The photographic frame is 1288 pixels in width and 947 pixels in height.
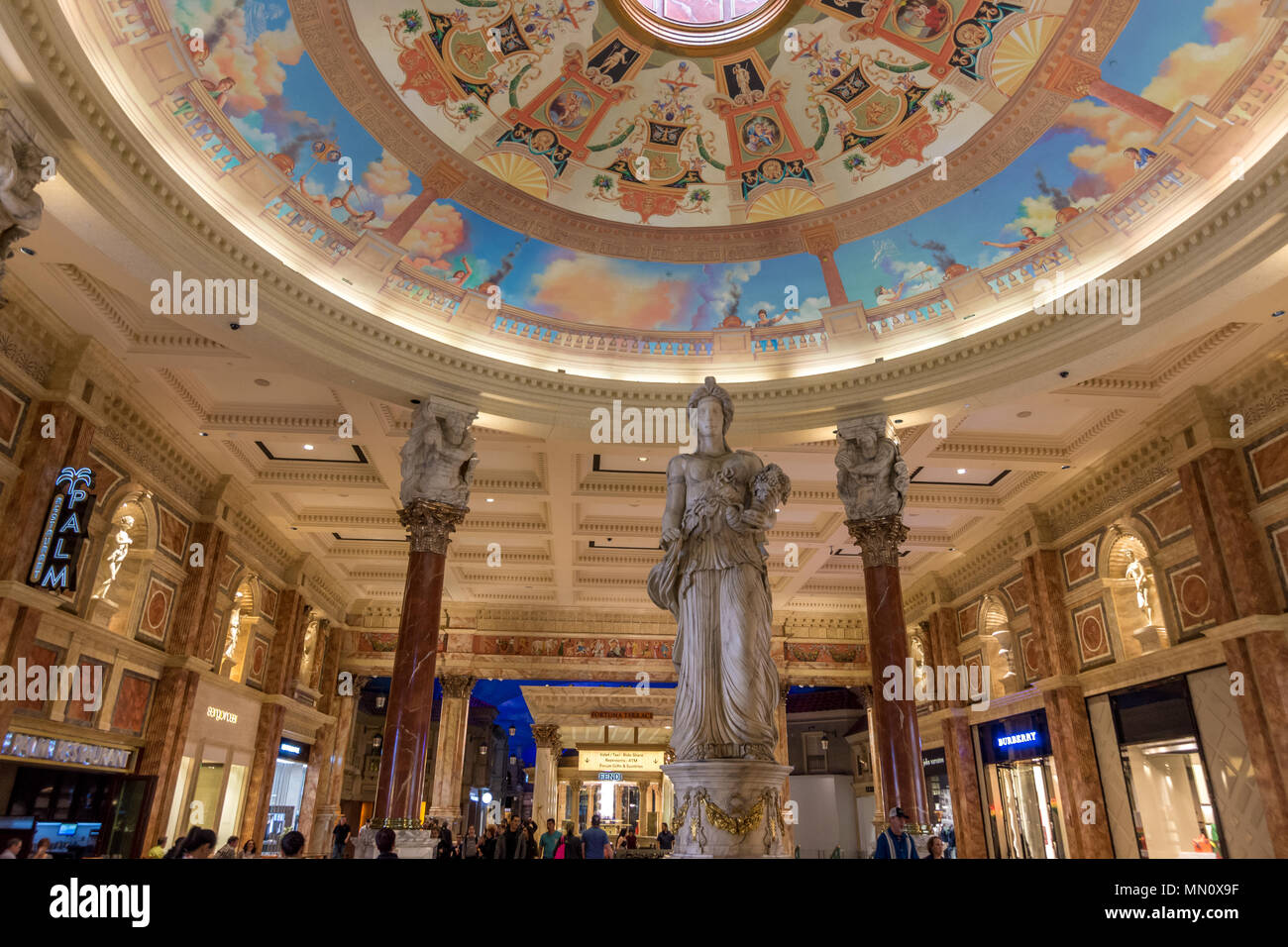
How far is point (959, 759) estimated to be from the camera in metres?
17.3

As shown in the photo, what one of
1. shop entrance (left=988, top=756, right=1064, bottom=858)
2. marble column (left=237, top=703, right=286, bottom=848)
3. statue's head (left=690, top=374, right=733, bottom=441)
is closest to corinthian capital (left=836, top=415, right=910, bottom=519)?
statue's head (left=690, top=374, right=733, bottom=441)

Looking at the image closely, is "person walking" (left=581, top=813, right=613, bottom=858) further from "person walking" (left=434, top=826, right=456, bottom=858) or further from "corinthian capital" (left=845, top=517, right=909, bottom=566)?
"corinthian capital" (left=845, top=517, right=909, bottom=566)

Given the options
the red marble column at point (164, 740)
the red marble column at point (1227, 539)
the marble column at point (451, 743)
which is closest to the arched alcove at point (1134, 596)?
the red marble column at point (1227, 539)

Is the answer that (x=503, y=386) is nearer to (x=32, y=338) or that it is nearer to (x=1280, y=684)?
(x=32, y=338)

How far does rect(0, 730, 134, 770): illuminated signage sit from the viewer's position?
9562mm

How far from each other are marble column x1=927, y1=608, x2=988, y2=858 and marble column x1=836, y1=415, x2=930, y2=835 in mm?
7903

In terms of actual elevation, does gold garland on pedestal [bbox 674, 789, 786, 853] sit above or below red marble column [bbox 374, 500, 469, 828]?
below

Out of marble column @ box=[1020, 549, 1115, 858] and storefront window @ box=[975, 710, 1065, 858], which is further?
storefront window @ box=[975, 710, 1065, 858]

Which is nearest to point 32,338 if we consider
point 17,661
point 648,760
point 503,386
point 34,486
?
Answer: point 34,486

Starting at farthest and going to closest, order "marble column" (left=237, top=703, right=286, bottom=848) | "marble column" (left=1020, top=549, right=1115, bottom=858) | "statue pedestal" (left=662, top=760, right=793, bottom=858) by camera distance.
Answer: "marble column" (left=237, top=703, right=286, bottom=848) < "marble column" (left=1020, top=549, right=1115, bottom=858) < "statue pedestal" (left=662, top=760, right=793, bottom=858)

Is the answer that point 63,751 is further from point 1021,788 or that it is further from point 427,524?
point 1021,788

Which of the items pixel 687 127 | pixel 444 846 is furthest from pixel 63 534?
pixel 687 127

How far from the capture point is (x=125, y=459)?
11391 mm

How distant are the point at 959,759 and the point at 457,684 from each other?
12.6 meters
